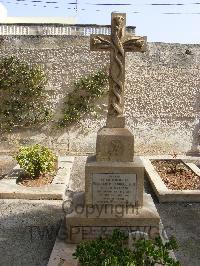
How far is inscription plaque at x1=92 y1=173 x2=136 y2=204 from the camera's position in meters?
4.95

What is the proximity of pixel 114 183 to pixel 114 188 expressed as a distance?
0.26 ft

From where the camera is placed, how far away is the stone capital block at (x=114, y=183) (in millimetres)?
4922

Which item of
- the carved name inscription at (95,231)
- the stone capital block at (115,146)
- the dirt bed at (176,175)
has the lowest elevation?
the dirt bed at (176,175)

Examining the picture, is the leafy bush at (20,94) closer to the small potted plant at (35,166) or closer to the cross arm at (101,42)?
the small potted plant at (35,166)

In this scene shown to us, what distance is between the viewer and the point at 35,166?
7.58m

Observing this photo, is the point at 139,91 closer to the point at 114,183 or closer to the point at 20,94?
the point at 20,94

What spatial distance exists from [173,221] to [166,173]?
2.63m

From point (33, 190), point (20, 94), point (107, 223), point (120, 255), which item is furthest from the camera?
point (20, 94)

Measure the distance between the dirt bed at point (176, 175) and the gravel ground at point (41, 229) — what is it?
2.85 feet

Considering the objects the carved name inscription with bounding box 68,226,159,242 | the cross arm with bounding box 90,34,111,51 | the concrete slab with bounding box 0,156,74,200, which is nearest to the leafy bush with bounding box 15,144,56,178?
the concrete slab with bounding box 0,156,74,200

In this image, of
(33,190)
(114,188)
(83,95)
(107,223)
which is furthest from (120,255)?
(83,95)

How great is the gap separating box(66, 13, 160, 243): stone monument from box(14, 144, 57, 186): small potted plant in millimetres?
2667

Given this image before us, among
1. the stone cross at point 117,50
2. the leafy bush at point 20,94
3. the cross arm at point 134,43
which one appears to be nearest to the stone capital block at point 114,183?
the stone cross at point 117,50

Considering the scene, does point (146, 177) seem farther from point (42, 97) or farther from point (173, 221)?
point (42, 97)
